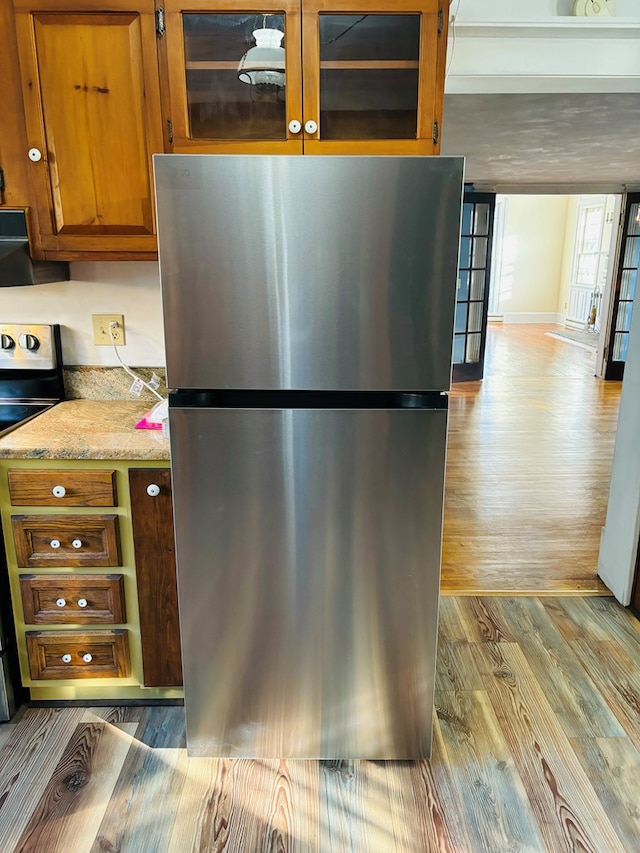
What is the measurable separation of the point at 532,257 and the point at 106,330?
1087 cm

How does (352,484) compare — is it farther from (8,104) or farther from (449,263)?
(8,104)

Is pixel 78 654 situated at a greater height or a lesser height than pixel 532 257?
lesser

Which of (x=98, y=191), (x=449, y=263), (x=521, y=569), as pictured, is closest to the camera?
(x=449, y=263)

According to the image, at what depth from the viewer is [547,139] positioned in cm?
436

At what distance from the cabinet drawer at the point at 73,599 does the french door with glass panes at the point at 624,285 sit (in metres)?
6.22

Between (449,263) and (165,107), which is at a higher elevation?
(165,107)

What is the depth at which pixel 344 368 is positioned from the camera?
1442mm

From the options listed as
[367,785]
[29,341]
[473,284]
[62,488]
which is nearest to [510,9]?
[29,341]

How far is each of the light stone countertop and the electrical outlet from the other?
251 millimetres

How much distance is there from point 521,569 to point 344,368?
5.97ft

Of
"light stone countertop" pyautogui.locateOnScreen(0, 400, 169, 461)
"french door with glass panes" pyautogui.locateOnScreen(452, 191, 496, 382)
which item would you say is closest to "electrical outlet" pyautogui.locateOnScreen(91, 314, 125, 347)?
"light stone countertop" pyautogui.locateOnScreen(0, 400, 169, 461)

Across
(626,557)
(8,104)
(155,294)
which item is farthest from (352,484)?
(626,557)

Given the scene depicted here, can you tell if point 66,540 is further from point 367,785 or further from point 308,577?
point 367,785

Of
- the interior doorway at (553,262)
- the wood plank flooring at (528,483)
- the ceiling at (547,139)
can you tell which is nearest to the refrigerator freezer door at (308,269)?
the wood plank flooring at (528,483)
